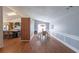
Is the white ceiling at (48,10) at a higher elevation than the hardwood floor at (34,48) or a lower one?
higher

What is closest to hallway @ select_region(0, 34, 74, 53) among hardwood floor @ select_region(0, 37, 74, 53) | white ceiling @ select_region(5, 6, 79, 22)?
hardwood floor @ select_region(0, 37, 74, 53)

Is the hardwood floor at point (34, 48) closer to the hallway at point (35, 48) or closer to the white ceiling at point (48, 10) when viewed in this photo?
the hallway at point (35, 48)

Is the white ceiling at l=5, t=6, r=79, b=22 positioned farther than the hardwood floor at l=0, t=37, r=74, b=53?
No

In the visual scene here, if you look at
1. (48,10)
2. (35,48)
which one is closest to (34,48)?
(35,48)

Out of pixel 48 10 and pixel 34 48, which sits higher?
pixel 48 10

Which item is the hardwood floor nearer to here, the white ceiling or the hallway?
the hallway

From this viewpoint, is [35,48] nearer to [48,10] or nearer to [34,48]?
[34,48]

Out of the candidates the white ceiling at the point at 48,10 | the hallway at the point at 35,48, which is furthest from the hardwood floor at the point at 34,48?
Result: the white ceiling at the point at 48,10

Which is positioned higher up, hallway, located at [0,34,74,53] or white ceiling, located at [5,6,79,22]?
white ceiling, located at [5,6,79,22]

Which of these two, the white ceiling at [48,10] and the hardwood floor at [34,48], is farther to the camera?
the hardwood floor at [34,48]
